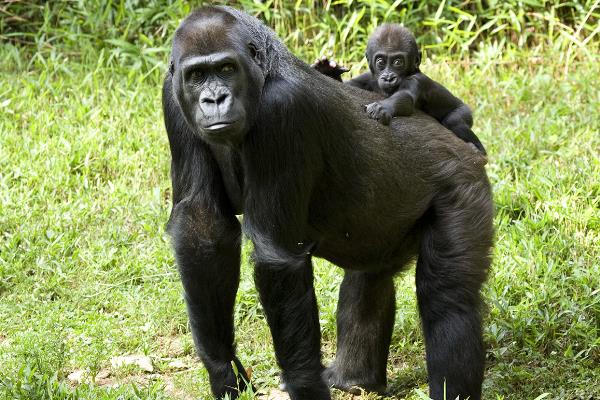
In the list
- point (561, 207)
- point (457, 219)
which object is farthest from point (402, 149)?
point (561, 207)

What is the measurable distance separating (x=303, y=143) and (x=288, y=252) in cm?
49

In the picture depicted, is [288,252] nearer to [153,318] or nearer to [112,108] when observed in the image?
[153,318]

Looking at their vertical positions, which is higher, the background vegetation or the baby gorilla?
the baby gorilla

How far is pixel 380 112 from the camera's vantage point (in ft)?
17.2

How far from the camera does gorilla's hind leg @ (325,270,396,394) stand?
18.7ft

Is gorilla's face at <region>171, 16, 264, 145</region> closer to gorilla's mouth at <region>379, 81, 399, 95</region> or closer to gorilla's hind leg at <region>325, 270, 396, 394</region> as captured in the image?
gorilla's mouth at <region>379, 81, 399, 95</region>

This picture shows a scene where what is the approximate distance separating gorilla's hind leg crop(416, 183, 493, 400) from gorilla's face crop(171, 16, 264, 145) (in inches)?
49.3

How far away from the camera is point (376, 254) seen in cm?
526

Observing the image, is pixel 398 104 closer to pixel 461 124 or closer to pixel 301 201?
pixel 461 124


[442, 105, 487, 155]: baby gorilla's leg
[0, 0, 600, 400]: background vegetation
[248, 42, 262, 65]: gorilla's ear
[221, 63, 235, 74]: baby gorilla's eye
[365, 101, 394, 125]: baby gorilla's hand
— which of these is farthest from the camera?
[0, 0, 600, 400]: background vegetation

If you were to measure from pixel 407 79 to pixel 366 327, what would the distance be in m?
1.39

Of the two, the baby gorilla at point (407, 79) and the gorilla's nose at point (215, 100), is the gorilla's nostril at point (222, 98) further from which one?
the baby gorilla at point (407, 79)

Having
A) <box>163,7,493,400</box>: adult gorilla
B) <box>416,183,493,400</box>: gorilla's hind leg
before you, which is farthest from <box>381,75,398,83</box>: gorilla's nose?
<box>416,183,493,400</box>: gorilla's hind leg

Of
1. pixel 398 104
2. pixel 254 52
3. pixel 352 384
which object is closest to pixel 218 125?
pixel 254 52
